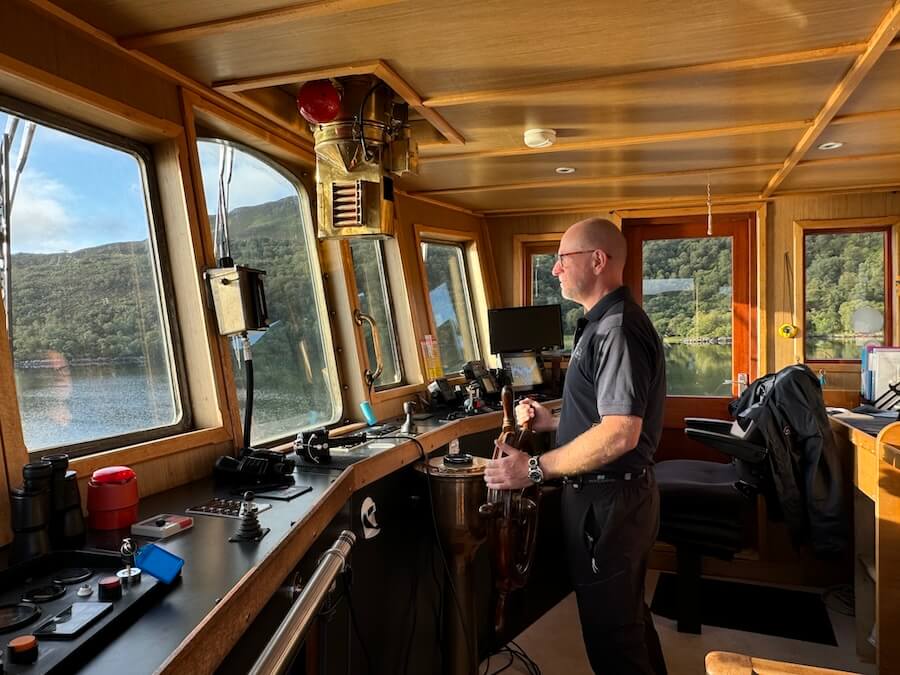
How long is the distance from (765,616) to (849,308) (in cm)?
206

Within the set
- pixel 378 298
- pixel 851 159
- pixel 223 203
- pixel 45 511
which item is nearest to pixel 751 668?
pixel 45 511

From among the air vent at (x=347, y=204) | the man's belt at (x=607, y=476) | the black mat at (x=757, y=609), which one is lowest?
the black mat at (x=757, y=609)

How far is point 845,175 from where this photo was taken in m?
3.71

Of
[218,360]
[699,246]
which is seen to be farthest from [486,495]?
[699,246]

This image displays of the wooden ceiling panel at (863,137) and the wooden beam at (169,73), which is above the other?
the wooden beam at (169,73)

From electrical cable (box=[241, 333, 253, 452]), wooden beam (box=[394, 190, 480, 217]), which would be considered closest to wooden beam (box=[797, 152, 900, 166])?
wooden beam (box=[394, 190, 480, 217])

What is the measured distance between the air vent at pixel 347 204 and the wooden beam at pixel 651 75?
16.8 inches

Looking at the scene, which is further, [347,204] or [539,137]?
[539,137]

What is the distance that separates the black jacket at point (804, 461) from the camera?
297 cm

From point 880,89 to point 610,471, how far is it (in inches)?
65.8

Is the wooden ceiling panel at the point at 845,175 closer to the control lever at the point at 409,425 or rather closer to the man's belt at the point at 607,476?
the man's belt at the point at 607,476

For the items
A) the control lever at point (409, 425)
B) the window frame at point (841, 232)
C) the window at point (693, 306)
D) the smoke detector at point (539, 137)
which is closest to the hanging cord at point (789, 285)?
the window frame at point (841, 232)

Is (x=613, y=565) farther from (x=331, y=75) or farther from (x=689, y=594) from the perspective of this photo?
(x=331, y=75)

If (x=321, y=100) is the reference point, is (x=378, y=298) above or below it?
below
